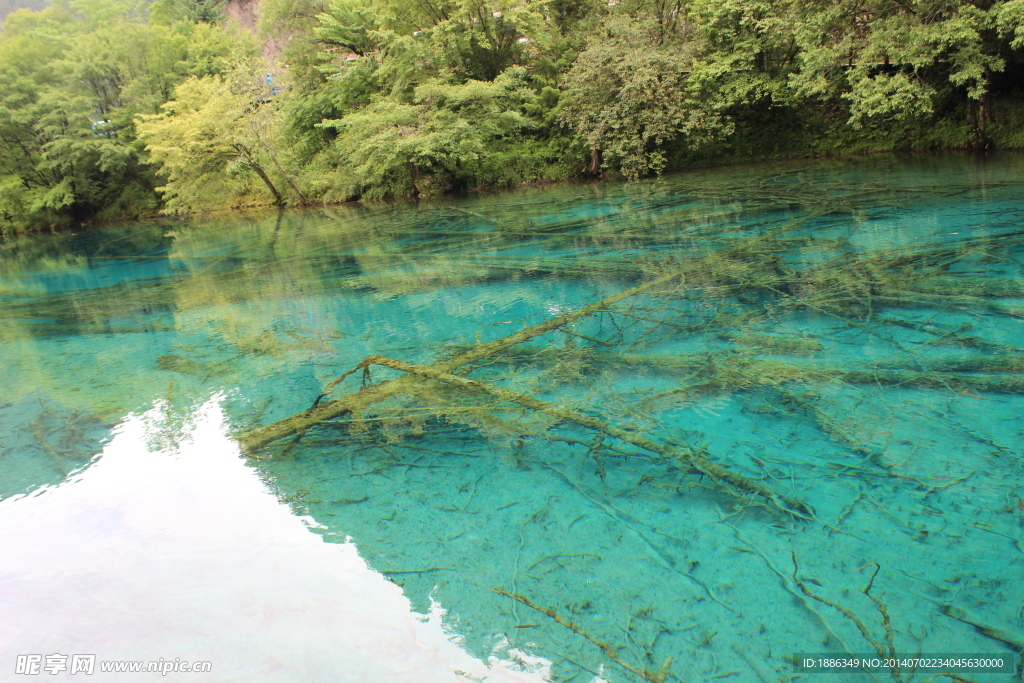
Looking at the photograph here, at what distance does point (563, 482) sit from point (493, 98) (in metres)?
16.4

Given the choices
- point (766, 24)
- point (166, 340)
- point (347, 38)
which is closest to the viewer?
point (166, 340)

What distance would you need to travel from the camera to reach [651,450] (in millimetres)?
3471

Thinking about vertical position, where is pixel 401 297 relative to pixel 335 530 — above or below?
above

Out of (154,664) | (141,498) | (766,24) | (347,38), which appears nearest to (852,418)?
(154,664)

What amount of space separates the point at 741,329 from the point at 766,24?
42.8 ft

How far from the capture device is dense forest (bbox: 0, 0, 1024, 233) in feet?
47.2

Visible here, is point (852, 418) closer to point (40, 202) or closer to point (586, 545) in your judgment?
point (586, 545)

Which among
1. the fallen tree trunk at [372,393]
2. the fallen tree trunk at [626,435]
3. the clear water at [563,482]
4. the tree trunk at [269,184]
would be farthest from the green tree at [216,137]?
the fallen tree trunk at [626,435]

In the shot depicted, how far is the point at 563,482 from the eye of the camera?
3.34 metres

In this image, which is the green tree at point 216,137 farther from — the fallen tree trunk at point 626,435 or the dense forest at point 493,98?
the fallen tree trunk at point 626,435

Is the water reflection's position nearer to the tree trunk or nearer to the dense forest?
the dense forest

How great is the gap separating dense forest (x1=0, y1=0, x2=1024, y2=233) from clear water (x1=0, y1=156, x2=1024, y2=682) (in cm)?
928

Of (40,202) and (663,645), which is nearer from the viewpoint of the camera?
(663,645)

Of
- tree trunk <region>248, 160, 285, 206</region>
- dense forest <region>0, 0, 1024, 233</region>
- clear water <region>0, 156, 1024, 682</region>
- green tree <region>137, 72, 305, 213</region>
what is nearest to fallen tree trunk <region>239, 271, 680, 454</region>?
clear water <region>0, 156, 1024, 682</region>
